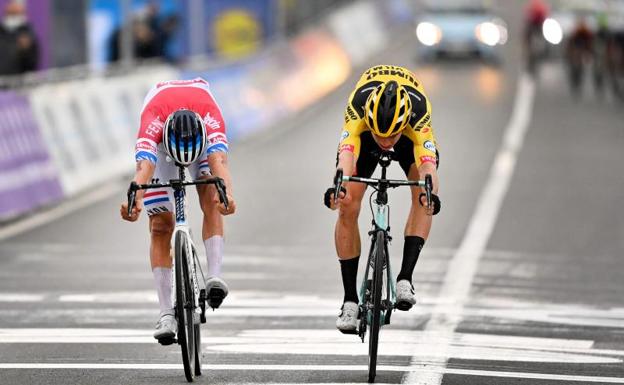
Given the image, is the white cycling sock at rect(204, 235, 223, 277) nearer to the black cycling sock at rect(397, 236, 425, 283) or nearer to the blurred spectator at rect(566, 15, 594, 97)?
the black cycling sock at rect(397, 236, 425, 283)

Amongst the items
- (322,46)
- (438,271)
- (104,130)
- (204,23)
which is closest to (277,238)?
(438,271)

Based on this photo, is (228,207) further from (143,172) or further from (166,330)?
(166,330)

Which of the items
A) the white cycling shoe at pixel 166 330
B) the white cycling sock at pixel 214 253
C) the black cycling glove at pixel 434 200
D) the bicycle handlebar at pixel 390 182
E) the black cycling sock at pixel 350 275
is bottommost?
the white cycling shoe at pixel 166 330

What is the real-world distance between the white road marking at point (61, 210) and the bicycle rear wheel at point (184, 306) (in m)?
8.13

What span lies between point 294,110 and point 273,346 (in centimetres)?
2410

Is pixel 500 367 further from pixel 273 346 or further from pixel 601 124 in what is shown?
pixel 601 124

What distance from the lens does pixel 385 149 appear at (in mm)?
10195

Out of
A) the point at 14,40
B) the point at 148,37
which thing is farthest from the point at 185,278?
the point at 148,37

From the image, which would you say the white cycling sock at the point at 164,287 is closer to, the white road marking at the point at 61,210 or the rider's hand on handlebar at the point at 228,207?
the rider's hand on handlebar at the point at 228,207

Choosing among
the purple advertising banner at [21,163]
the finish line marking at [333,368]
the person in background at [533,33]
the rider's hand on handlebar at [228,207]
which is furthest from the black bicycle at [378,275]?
the person in background at [533,33]

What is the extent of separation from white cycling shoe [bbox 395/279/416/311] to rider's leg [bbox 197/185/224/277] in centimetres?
109

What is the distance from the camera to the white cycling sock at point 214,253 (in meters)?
10.3

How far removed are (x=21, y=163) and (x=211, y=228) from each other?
30.0 feet

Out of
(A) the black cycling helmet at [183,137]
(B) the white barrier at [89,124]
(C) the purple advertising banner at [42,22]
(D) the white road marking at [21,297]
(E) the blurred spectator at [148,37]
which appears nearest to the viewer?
(A) the black cycling helmet at [183,137]
